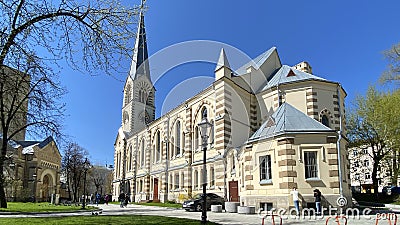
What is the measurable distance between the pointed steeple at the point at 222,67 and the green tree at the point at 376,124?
57.4ft

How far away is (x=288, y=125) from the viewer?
22.3 metres

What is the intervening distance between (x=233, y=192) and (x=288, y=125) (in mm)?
9876

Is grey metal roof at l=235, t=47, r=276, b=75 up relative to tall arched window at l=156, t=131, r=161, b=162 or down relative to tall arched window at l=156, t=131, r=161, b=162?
up

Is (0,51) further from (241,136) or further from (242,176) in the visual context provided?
(241,136)

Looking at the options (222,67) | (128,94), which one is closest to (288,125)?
(222,67)

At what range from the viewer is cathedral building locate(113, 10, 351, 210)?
2141 cm

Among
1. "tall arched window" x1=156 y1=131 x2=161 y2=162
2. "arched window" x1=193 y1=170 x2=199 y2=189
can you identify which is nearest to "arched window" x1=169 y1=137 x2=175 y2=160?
"tall arched window" x1=156 y1=131 x2=161 y2=162

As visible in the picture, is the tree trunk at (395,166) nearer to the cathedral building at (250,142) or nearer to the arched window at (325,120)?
the cathedral building at (250,142)

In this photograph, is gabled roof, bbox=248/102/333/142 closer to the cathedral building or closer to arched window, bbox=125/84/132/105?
the cathedral building

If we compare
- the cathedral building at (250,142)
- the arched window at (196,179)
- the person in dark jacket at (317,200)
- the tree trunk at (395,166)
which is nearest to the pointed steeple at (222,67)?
the cathedral building at (250,142)

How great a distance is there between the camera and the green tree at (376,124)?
119 ft

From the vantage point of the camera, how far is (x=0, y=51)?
10766 millimetres

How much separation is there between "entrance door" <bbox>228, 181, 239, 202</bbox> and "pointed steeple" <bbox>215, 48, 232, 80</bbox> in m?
11.0

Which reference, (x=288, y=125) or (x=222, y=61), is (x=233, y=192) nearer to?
(x=288, y=125)
